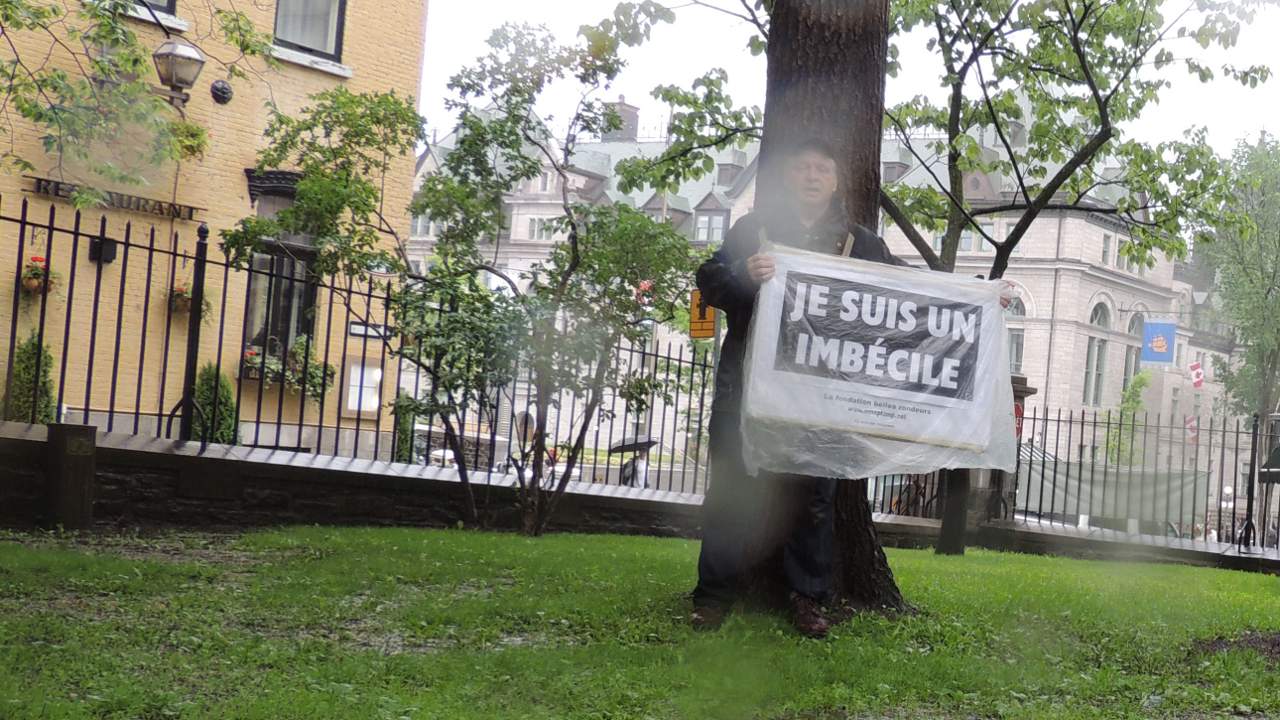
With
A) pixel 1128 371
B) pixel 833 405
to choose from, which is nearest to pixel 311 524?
pixel 833 405

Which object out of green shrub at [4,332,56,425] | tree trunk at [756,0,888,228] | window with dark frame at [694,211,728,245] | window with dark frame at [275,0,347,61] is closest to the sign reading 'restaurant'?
green shrub at [4,332,56,425]

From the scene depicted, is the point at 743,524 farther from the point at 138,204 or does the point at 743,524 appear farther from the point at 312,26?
the point at 312,26

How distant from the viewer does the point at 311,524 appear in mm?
8953

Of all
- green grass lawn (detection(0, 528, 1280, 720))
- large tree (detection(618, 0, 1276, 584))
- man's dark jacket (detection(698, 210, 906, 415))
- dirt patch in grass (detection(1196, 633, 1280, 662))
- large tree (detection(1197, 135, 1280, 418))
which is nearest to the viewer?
green grass lawn (detection(0, 528, 1280, 720))

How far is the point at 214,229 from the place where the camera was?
1767cm

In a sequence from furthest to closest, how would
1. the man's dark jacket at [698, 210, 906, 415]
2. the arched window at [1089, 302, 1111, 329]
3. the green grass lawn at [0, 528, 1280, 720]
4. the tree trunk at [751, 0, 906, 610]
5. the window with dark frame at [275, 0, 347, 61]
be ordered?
the arched window at [1089, 302, 1111, 329] < the window with dark frame at [275, 0, 347, 61] < the tree trunk at [751, 0, 906, 610] < the man's dark jacket at [698, 210, 906, 415] < the green grass lawn at [0, 528, 1280, 720]

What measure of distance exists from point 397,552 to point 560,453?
381cm

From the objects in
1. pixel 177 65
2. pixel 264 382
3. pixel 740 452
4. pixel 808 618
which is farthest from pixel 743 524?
pixel 177 65

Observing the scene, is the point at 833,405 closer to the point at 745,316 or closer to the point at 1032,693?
the point at 745,316

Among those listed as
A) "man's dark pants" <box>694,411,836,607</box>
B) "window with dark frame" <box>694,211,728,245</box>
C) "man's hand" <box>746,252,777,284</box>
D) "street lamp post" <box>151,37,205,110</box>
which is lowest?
"man's dark pants" <box>694,411,836,607</box>

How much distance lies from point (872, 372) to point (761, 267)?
2.24 feet

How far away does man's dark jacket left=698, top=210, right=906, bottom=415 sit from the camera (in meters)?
5.52

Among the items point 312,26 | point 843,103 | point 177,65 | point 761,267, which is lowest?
point 761,267

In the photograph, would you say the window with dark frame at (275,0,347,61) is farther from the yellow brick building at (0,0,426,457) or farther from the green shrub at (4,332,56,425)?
the green shrub at (4,332,56,425)
